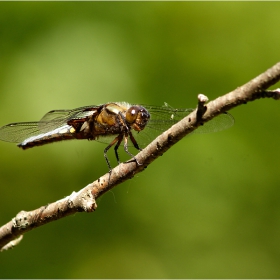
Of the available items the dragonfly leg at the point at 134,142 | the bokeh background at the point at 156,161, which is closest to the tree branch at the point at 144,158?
the bokeh background at the point at 156,161

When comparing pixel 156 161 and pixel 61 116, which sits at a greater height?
pixel 61 116

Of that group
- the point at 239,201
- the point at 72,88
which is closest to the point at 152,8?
the point at 72,88

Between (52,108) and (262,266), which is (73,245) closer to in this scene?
(52,108)

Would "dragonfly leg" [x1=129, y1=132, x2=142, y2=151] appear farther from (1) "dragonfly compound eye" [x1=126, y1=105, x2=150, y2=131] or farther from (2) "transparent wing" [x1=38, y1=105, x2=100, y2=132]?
(2) "transparent wing" [x1=38, y1=105, x2=100, y2=132]

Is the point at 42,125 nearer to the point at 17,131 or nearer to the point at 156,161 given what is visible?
the point at 17,131

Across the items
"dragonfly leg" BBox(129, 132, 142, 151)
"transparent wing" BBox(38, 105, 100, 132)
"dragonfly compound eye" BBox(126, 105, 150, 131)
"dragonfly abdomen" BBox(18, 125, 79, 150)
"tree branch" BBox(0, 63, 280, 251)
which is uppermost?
"transparent wing" BBox(38, 105, 100, 132)

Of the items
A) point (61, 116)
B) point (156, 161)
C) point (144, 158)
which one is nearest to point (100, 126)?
point (61, 116)

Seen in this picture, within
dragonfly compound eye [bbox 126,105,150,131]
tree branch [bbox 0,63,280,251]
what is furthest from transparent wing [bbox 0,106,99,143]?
tree branch [bbox 0,63,280,251]
